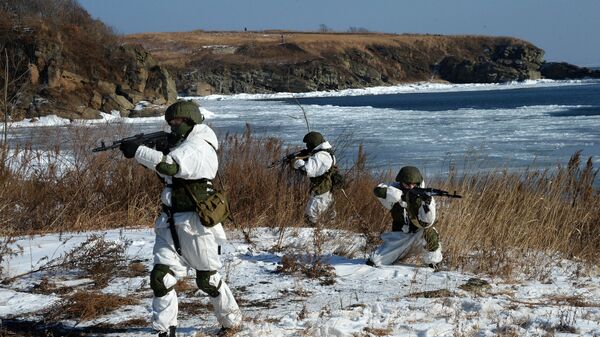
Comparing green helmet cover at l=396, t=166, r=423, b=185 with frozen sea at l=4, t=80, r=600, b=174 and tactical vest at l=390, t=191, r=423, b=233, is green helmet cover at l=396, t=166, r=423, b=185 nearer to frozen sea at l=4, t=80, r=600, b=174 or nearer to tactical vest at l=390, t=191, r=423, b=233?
tactical vest at l=390, t=191, r=423, b=233

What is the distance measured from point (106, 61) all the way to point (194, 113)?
3227 centimetres

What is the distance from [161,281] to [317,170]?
4.37m

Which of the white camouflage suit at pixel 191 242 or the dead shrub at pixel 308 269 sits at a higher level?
the white camouflage suit at pixel 191 242

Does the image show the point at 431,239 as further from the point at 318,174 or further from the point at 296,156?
the point at 296,156

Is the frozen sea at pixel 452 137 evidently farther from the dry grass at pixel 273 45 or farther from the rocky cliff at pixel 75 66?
the dry grass at pixel 273 45

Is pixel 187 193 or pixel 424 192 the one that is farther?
pixel 424 192

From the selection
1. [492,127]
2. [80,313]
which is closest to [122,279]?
[80,313]

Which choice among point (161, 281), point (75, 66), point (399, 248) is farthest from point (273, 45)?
point (161, 281)

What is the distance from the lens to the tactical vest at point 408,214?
6.06 metres

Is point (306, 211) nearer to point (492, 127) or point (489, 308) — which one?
point (489, 308)

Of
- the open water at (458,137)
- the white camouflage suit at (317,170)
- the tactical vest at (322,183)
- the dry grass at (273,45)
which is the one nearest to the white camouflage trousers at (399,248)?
the white camouflage suit at (317,170)

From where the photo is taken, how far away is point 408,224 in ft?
20.3

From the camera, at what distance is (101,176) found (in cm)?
827

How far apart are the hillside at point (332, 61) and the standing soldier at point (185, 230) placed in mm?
61137
